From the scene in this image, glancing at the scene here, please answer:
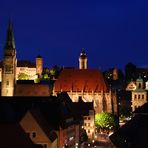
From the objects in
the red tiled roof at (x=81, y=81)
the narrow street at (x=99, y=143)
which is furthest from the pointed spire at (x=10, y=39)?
the narrow street at (x=99, y=143)

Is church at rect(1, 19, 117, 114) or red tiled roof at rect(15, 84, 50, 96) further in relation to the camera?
red tiled roof at rect(15, 84, 50, 96)

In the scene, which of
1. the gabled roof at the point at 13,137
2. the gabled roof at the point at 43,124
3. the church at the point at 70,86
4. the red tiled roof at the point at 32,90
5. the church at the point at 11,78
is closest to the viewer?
the gabled roof at the point at 13,137

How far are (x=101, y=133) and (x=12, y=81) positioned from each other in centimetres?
3303

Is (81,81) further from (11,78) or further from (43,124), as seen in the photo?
(43,124)

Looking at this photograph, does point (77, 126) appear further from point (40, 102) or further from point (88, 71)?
point (88, 71)

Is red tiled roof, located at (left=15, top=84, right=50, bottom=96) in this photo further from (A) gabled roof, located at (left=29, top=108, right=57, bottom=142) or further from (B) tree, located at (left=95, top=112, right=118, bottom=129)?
(A) gabled roof, located at (left=29, top=108, right=57, bottom=142)

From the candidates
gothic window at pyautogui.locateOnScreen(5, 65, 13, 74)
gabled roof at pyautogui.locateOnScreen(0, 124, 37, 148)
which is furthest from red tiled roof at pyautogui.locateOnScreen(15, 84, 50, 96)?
gabled roof at pyautogui.locateOnScreen(0, 124, 37, 148)

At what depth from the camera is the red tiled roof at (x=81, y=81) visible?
13988 centimetres

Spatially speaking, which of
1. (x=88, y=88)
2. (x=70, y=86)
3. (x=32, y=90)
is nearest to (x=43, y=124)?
(x=88, y=88)

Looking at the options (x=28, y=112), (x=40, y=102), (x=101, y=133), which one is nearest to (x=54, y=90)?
(x=101, y=133)

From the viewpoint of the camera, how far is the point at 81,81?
465 feet

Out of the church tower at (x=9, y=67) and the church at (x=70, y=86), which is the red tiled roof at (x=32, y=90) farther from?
the church tower at (x=9, y=67)

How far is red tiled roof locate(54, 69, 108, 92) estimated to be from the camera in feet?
459

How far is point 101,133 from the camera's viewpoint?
117 meters
